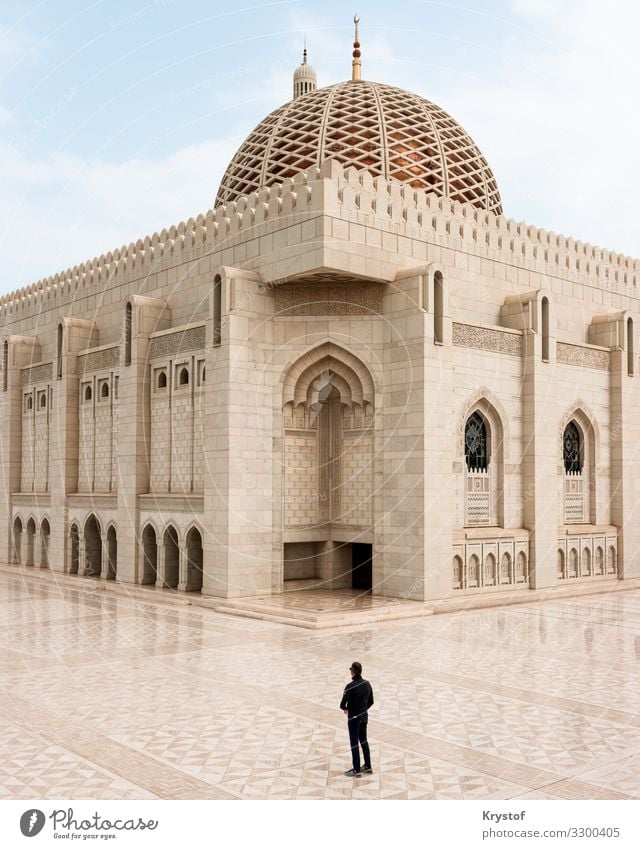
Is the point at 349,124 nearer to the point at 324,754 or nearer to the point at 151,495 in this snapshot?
the point at 151,495

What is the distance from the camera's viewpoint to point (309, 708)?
7.92m

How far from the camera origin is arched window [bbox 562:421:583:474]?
17312 mm

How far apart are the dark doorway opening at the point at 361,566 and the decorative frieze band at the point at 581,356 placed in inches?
209

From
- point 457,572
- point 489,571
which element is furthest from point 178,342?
point 489,571

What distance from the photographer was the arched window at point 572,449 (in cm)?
1731

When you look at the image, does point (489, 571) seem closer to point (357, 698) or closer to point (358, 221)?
point (358, 221)

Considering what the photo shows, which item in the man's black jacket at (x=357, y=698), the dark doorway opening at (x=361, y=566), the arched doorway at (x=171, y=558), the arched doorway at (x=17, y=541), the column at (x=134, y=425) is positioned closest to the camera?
the man's black jacket at (x=357, y=698)

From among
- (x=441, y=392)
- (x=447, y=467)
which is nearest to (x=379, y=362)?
(x=441, y=392)

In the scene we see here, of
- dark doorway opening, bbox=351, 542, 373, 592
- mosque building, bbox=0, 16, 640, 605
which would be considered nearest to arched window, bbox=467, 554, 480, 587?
mosque building, bbox=0, 16, 640, 605

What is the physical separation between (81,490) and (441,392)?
28.6 ft

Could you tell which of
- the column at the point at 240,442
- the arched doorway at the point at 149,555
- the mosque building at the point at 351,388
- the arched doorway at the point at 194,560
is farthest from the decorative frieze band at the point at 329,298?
the arched doorway at the point at 149,555

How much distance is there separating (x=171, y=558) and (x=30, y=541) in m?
6.00

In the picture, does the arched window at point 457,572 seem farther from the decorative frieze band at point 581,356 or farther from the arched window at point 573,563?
the decorative frieze band at point 581,356

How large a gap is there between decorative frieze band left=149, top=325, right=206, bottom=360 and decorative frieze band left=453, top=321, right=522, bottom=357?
4.50 m
